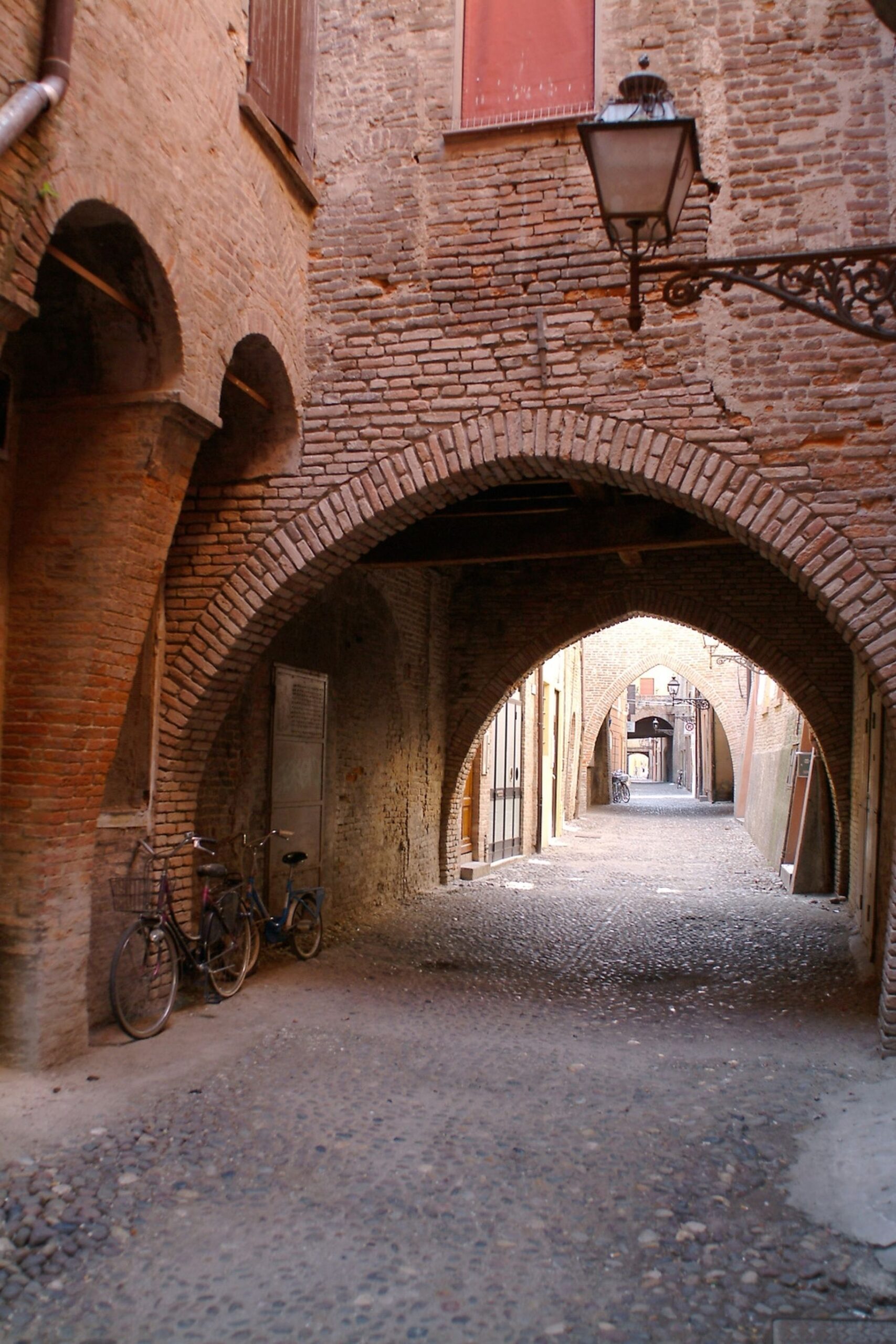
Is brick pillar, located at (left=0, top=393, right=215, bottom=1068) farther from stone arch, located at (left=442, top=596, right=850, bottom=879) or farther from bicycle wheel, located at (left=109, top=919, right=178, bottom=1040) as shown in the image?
stone arch, located at (left=442, top=596, right=850, bottom=879)

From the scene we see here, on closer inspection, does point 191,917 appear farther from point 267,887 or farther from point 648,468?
point 648,468

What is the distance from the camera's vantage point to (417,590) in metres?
10.9

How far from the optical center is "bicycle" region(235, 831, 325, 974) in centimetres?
689

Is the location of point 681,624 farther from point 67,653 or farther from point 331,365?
point 67,653

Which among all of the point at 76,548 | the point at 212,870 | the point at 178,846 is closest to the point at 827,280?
the point at 76,548

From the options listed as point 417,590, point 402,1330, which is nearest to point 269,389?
point 417,590

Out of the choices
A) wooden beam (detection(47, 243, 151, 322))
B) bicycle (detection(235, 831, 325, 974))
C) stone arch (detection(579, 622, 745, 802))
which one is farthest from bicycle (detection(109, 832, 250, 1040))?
stone arch (detection(579, 622, 745, 802))

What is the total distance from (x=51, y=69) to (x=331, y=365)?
2588 mm

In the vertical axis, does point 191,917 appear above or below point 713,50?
below

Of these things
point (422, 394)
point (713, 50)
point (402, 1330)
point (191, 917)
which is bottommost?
point (402, 1330)

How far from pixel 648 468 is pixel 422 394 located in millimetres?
1450

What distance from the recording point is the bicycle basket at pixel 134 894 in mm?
5625

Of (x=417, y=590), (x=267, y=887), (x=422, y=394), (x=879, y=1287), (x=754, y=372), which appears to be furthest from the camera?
(x=417, y=590)

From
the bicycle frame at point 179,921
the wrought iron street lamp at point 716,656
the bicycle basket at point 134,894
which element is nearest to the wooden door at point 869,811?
the bicycle frame at point 179,921
